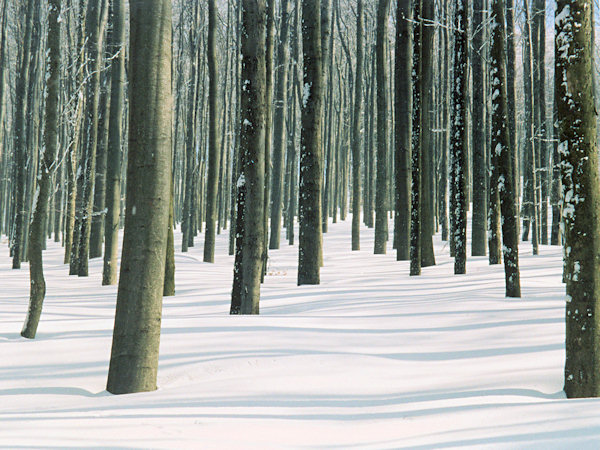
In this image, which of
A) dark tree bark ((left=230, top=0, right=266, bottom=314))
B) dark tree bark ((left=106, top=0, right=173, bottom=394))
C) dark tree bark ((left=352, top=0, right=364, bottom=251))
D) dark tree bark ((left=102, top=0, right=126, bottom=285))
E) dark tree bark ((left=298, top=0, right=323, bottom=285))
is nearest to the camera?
dark tree bark ((left=106, top=0, right=173, bottom=394))

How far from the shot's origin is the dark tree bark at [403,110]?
12.1 metres

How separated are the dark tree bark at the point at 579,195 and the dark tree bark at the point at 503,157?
3.57 metres

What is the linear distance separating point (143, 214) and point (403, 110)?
9.61 metres

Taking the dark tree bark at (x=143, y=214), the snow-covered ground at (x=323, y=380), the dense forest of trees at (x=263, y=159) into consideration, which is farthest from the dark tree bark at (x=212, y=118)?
the dark tree bark at (x=143, y=214)

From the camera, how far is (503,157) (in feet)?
24.9

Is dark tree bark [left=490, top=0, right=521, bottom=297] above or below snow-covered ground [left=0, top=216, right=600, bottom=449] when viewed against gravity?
above

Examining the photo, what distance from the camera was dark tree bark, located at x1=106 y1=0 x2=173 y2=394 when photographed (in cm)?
418

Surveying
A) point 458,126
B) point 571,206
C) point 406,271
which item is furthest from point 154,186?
point 406,271

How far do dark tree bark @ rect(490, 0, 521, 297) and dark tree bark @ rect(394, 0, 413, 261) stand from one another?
13.8 ft

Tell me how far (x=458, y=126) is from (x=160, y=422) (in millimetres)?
8474

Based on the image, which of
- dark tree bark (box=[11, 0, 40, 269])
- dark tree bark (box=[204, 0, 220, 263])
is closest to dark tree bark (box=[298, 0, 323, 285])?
dark tree bark (box=[204, 0, 220, 263])

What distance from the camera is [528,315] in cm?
627

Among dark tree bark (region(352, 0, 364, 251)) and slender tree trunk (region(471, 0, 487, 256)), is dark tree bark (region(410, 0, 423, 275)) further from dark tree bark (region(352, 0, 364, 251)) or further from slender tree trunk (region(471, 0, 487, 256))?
dark tree bark (region(352, 0, 364, 251))

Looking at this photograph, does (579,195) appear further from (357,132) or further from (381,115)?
(357,132)
